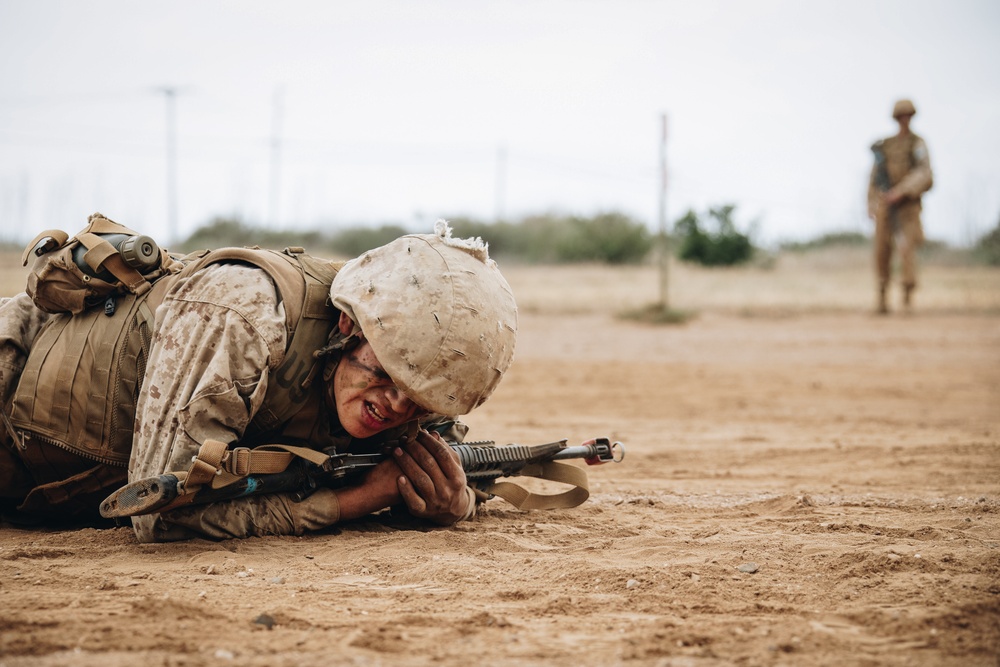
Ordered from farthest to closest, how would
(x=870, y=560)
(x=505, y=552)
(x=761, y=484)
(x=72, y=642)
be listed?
(x=761, y=484) → (x=505, y=552) → (x=870, y=560) → (x=72, y=642)

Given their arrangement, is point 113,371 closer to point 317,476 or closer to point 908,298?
point 317,476

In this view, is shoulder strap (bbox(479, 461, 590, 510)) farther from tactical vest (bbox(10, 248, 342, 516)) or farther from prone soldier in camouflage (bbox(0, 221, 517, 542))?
tactical vest (bbox(10, 248, 342, 516))

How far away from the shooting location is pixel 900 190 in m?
13.0

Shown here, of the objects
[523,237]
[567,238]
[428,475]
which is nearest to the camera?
[428,475]

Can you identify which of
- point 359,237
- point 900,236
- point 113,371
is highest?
→ point 359,237

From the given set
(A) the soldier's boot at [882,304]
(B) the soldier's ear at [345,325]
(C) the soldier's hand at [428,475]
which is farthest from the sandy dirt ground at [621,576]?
(A) the soldier's boot at [882,304]

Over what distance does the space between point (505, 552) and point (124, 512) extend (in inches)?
51.6

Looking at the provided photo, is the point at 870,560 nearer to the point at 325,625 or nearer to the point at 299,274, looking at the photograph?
the point at 325,625

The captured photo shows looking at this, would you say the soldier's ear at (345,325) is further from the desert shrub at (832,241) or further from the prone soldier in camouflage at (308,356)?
the desert shrub at (832,241)

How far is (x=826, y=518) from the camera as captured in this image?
4.02 meters

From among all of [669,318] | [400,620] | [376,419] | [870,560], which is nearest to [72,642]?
[400,620]

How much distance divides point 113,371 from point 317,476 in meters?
0.81

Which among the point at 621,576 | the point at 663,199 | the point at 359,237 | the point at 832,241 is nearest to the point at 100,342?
the point at 621,576

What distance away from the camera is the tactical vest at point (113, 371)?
10.6 feet
